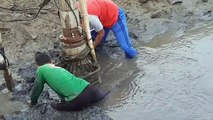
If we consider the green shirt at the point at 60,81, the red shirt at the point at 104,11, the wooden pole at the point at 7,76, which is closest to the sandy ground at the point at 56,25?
the wooden pole at the point at 7,76

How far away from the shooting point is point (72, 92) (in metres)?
6.74

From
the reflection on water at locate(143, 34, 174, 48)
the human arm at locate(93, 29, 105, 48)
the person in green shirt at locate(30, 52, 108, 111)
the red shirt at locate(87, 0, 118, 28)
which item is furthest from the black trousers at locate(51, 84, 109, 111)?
the reflection on water at locate(143, 34, 174, 48)

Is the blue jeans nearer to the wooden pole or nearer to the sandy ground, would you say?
the sandy ground

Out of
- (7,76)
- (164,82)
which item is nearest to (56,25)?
(7,76)

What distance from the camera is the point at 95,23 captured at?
7.87 m

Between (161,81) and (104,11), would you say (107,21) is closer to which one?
(104,11)

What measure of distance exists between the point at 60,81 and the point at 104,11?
6.92 ft

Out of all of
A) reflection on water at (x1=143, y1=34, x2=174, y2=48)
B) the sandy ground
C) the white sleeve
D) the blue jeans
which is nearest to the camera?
the white sleeve

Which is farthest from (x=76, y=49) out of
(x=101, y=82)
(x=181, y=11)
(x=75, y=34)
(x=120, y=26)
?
(x=181, y=11)

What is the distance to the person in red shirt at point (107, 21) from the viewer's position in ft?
26.2

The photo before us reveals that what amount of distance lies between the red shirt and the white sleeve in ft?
0.55

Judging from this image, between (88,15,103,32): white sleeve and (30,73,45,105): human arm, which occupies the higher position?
(88,15,103,32): white sleeve

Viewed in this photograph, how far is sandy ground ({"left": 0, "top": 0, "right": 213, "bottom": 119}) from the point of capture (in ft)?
29.8

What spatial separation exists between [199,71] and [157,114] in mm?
1587
